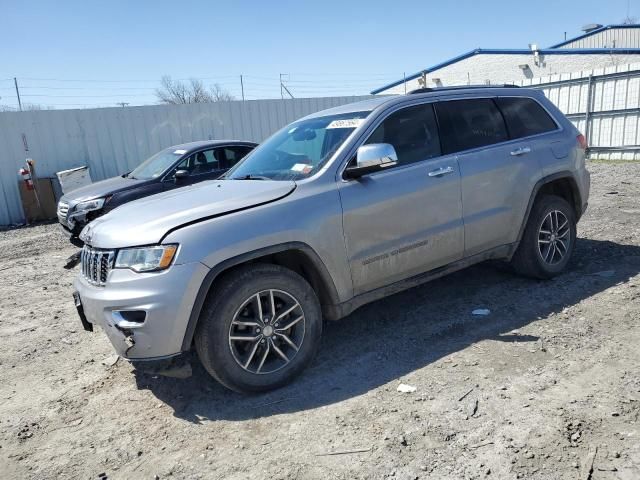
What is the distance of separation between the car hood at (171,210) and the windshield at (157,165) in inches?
198

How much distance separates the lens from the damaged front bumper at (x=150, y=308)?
2.95 meters

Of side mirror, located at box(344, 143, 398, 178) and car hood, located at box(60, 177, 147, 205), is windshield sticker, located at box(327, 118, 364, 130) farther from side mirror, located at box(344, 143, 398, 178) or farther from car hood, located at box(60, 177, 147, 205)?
car hood, located at box(60, 177, 147, 205)

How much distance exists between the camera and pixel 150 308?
2.94m

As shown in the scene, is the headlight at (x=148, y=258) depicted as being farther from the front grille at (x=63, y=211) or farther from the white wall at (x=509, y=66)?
the white wall at (x=509, y=66)

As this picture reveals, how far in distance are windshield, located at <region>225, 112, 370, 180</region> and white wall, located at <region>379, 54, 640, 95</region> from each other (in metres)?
20.0

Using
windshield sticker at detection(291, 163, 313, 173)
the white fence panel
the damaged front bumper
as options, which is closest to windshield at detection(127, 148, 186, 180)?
windshield sticker at detection(291, 163, 313, 173)

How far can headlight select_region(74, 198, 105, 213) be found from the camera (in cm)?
795

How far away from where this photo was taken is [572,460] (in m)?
2.45

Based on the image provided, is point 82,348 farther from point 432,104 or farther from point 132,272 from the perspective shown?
point 432,104

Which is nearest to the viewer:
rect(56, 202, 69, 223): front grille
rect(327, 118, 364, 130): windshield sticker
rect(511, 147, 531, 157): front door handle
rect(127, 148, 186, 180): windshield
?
rect(327, 118, 364, 130): windshield sticker

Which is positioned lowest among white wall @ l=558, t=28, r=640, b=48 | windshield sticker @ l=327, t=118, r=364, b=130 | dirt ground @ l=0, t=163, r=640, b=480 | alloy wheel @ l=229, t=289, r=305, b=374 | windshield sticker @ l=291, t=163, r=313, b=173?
dirt ground @ l=0, t=163, r=640, b=480

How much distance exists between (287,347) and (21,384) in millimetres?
2225

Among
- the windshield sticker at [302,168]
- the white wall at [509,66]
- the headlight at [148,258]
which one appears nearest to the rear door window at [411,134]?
the windshield sticker at [302,168]

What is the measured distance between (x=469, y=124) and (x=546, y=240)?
1.46 meters
